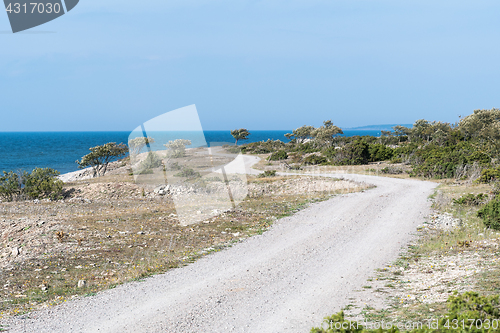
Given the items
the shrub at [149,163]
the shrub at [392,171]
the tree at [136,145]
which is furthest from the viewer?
the shrub at [392,171]

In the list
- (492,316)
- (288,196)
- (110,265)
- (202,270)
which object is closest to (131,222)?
(110,265)

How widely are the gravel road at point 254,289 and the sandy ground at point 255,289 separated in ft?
0.06

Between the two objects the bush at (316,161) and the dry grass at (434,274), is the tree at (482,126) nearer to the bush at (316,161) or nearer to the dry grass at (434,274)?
the bush at (316,161)

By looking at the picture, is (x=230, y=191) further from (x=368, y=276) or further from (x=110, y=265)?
(x=368, y=276)

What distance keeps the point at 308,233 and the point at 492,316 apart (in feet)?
32.6

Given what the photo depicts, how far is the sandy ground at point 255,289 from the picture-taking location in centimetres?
701

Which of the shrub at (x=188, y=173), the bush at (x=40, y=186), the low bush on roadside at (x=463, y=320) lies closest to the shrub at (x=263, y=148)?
the shrub at (x=188, y=173)

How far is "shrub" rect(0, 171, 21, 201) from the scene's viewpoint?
2673 cm

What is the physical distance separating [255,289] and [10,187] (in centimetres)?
2598

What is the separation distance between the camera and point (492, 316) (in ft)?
13.8

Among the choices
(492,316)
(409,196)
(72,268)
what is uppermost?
(492,316)

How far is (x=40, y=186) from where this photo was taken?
88.3 feet

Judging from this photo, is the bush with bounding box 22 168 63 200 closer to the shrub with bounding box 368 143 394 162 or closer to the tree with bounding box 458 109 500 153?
the shrub with bounding box 368 143 394 162

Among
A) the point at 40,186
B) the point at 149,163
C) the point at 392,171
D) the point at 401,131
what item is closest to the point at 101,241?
the point at 149,163
